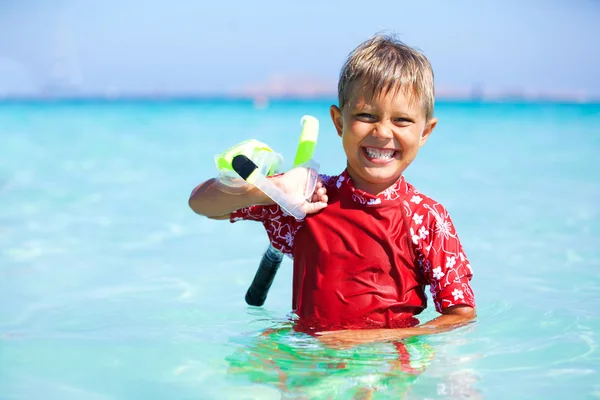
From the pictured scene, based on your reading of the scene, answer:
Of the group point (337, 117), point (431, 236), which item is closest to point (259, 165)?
point (337, 117)

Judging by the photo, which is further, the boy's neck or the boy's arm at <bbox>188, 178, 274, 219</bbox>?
the boy's neck

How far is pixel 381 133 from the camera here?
8.52 ft

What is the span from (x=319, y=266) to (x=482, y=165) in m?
8.08

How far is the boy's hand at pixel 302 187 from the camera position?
8.62 feet

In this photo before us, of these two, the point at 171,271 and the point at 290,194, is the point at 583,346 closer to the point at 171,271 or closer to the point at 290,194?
the point at 290,194

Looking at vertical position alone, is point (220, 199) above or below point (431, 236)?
above

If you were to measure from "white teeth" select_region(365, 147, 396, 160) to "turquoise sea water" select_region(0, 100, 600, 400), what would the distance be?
2.17 feet

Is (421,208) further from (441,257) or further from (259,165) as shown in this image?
(259,165)

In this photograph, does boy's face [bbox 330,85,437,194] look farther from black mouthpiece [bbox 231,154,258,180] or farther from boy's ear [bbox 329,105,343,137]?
black mouthpiece [bbox 231,154,258,180]

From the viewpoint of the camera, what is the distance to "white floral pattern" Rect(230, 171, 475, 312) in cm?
264

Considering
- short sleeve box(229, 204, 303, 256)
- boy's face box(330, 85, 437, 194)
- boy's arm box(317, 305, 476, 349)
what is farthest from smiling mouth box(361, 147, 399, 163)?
boy's arm box(317, 305, 476, 349)

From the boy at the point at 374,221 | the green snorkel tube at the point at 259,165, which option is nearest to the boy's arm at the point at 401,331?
the boy at the point at 374,221

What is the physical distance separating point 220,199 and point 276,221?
0.29 metres

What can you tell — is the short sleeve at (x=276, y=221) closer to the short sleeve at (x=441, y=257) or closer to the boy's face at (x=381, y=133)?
the boy's face at (x=381, y=133)
